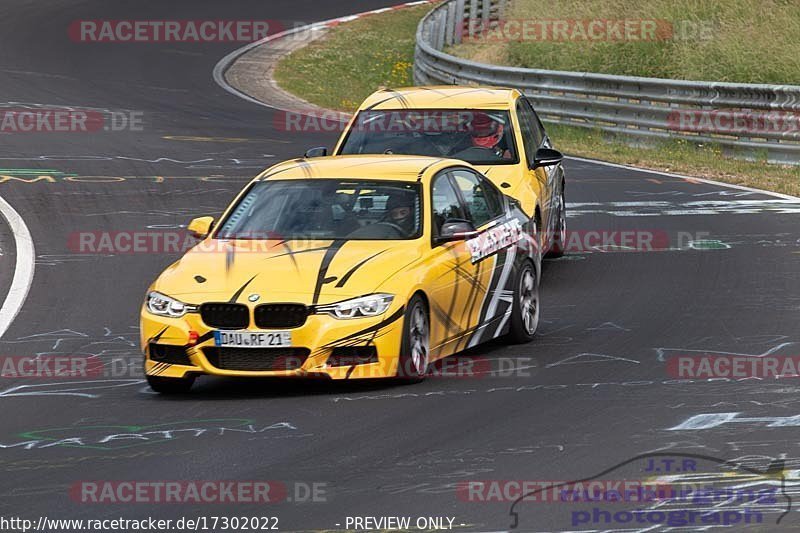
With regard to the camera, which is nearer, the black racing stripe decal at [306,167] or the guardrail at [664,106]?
the black racing stripe decal at [306,167]

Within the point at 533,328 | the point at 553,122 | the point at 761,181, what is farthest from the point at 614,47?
the point at 533,328

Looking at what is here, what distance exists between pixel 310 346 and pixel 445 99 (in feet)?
20.8

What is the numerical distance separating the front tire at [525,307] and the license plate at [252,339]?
2.49 metres

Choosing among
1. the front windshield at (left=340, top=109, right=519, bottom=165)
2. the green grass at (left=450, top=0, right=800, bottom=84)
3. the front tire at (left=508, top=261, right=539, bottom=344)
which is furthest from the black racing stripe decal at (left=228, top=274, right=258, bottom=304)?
the green grass at (left=450, top=0, right=800, bottom=84)

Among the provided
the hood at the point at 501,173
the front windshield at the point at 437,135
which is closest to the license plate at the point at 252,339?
the hood at the point at 501,173

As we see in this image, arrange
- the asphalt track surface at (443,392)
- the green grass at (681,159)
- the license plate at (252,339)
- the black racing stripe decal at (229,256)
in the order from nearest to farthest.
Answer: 1. the asphalt track surface at (443,392)
2. the license plate at (252,339)
3. the black racing stripe decal at (229,256)
4. the green grass at (681,159)

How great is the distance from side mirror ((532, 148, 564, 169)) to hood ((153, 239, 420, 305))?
14.5ft

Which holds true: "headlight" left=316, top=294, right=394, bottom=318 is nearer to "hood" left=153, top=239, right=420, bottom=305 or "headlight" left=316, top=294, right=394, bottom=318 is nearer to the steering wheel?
"hood" left=153, top=239, right=420, bottom=305

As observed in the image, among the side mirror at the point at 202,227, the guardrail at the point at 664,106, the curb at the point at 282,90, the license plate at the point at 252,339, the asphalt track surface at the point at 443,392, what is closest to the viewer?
the asphalt track surface at the point at 443,392

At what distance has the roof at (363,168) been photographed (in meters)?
11.6

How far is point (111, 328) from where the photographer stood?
12930mm

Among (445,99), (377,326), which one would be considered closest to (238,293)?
(377,326)

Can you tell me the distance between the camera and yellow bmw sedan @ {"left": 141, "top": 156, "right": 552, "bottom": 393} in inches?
397

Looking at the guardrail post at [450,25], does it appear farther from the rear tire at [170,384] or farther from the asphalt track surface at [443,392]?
the rear tire at [170,384]
